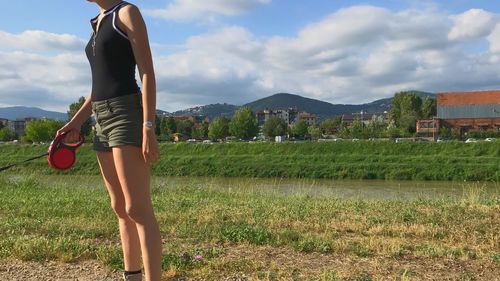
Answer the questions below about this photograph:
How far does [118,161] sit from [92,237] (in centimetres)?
255

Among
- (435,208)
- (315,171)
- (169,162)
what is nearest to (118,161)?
(435,208)

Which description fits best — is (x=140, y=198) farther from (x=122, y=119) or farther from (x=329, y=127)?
(x=329, y=127)

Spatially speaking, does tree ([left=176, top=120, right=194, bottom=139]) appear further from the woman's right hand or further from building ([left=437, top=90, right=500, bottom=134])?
the woman's right hand

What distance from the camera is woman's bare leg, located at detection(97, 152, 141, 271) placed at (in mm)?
2840

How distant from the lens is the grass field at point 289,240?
144 inches

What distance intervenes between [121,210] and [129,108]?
693mm

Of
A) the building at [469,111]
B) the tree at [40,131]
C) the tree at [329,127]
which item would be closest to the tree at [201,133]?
the tree at [329,127]

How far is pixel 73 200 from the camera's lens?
805cm

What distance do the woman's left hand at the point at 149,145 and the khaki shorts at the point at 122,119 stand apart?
9 cm

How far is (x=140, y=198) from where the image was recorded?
2623mm

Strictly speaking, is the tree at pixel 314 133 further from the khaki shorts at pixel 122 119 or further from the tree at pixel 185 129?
the khaki shorts at pixel 122 119

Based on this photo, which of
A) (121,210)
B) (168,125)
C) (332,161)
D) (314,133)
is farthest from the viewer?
(168,125)

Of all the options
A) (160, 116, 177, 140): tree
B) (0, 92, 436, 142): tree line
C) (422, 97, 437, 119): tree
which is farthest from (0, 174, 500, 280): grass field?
(422, 97, 437, 119): tree

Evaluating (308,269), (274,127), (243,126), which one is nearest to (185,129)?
(274,127)
